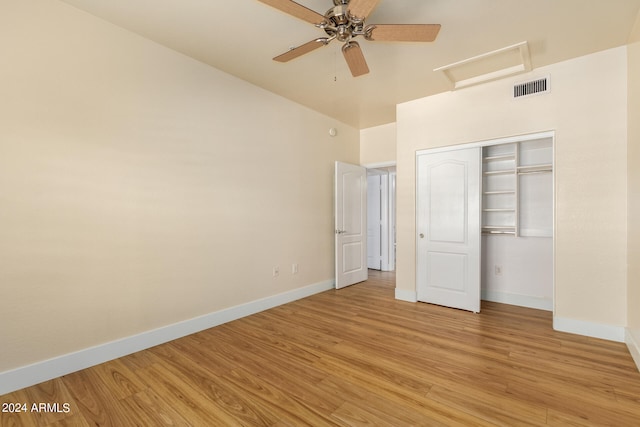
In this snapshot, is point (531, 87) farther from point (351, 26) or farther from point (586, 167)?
point (351, 26)

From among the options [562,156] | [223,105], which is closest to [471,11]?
[562,156]

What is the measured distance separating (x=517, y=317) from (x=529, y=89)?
2.68 m

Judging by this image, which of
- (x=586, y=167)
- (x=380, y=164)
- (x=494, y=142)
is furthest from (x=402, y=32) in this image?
(x=380, y=164)

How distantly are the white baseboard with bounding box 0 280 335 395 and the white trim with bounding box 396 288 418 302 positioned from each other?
6.06 ft

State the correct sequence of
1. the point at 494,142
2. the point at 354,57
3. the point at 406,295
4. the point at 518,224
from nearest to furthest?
the point at 354,57 → the point at 494,142 → the point at 518,224 → the point at 406,295

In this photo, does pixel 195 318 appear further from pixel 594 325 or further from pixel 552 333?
pixel 594 325

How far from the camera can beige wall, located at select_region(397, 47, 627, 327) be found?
2.86 m

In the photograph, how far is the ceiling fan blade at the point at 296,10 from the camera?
1732mm

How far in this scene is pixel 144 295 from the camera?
2711 mm

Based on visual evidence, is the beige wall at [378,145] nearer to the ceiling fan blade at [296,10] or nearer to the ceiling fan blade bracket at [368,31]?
the ceiling fan blade bracket at [368,31]

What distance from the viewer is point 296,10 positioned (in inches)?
72.3

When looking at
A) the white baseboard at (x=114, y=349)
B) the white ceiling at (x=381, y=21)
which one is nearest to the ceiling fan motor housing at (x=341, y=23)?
the white ceiling at (x=381, y=21)

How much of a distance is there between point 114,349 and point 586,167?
487 centimetres

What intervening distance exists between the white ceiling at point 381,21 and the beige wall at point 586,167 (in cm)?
31
